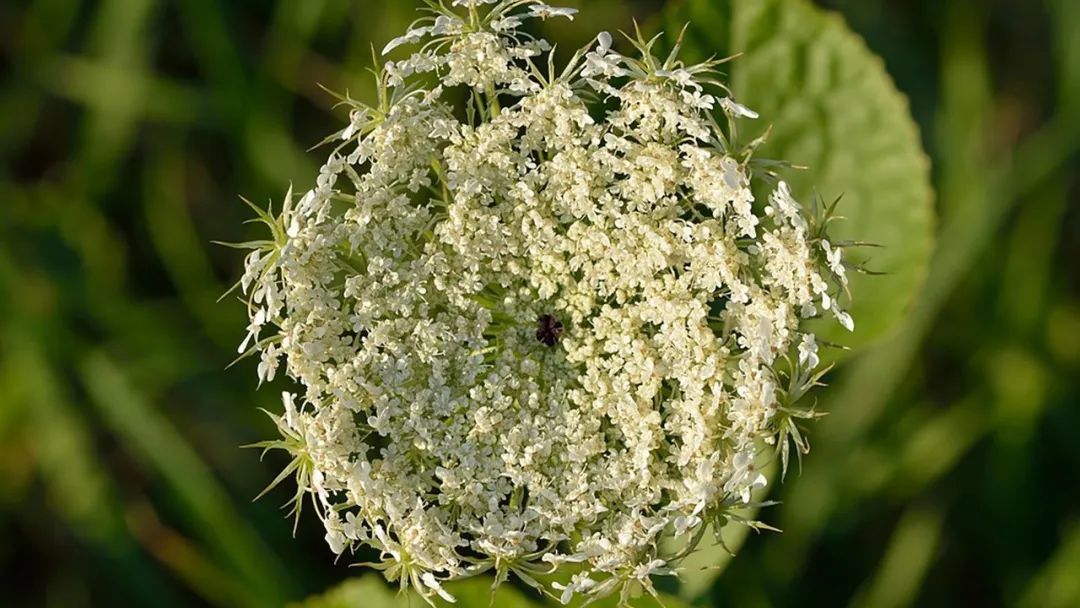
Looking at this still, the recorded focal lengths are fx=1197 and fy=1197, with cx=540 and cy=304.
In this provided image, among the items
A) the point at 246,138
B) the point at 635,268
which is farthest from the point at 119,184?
the point at 635,268

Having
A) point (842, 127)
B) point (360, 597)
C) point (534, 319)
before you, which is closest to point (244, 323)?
point (360, 597)

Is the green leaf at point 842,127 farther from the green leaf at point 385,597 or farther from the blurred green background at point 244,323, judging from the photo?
the green leaf at point 385,597

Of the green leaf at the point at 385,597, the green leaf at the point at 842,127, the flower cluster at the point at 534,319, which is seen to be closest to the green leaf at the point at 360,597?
the green leaf at the point at 385,597

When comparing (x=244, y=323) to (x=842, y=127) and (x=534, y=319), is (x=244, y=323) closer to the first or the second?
(x=534, y=319)

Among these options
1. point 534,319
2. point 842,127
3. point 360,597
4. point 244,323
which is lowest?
point 360,597

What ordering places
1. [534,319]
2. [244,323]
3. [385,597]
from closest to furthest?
[534,319], [385,597], [244,323]

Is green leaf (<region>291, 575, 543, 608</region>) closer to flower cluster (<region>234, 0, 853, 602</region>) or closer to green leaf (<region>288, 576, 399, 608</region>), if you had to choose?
green leaf (<region>288, 576, 399, 608</region>)
